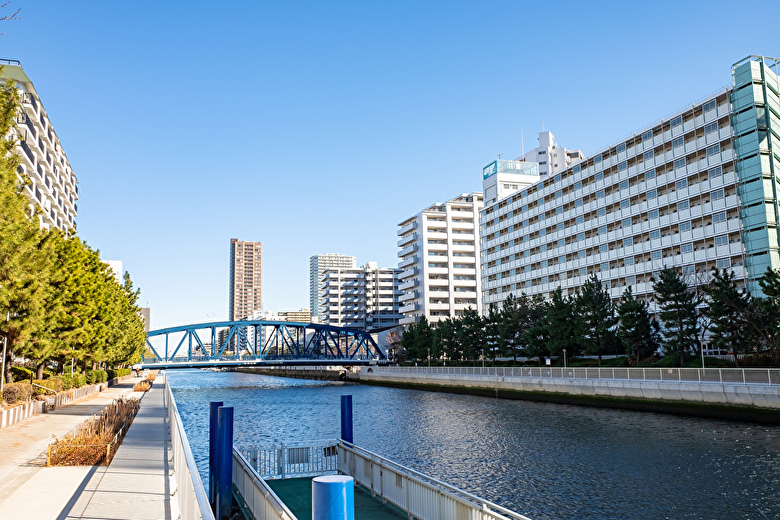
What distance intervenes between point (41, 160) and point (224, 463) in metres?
70.9

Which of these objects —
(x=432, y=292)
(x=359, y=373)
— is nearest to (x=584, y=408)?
(x=359, y=373)

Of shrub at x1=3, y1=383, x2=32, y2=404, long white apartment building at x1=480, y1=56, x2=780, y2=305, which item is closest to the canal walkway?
shrub at x1=3, y1=383, x2=32, y2=404

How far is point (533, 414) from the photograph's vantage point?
39.7 metres

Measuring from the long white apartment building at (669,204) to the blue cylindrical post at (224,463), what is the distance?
53405 mm

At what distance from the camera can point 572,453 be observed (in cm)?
2473

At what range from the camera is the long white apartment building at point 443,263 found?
122 metres

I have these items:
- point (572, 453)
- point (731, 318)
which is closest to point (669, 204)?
point (731, 318)

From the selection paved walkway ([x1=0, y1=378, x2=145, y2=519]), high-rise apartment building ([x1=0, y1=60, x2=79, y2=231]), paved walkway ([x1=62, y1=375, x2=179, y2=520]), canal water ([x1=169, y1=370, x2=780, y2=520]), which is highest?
high-rise apartment building ([x1=0, y1=60, x2=79, y2=231])

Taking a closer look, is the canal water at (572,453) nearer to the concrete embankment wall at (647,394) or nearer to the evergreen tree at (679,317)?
the concrete embankment wall at (647,394)

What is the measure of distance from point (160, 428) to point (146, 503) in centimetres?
1133

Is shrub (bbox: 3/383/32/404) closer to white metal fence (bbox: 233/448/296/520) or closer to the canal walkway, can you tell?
the canal walkway

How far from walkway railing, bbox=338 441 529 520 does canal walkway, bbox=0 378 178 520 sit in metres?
4.94

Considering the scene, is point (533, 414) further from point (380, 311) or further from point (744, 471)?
point (380, 311)

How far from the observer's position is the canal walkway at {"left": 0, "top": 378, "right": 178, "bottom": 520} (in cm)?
1044
